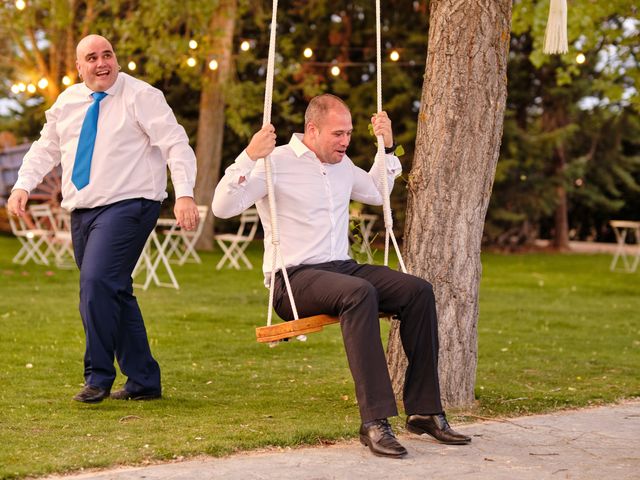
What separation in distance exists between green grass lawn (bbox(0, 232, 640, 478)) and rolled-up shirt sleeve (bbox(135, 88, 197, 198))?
119cm

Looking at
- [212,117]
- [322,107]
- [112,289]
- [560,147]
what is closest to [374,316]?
[322,107]

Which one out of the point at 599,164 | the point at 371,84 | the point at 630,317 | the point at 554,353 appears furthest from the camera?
the point at 599,164

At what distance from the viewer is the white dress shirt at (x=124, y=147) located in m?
5.76

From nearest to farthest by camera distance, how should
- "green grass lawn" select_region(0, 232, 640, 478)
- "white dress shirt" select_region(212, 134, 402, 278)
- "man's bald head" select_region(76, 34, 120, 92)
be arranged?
"green grass lawn" select_region(0, 232, 640, 478)
"white dress shirt" select_region(212, 134, 402, 278)
"man's bald head" select_region(76, 34, 120, 92)

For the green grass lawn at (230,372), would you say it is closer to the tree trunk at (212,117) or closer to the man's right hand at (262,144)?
the man's right hand at (262,144)

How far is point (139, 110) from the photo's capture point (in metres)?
5.81

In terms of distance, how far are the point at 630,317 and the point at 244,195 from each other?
6.99 metres

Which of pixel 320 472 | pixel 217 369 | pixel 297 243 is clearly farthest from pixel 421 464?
pixel 217 369

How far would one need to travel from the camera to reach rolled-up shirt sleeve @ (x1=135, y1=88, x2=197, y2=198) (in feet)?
18.8

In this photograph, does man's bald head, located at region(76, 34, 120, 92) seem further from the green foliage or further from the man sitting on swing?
the green foliage

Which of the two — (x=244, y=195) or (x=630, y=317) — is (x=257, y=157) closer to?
(x=244, y=195)

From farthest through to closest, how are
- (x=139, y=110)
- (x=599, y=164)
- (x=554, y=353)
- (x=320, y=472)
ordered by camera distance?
(x=599, y=164) < (x=554, y=353) < (x=139, y=110) < (x=320, y=472)

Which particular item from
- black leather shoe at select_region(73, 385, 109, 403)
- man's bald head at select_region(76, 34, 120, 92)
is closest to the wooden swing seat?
black leather shoe at select_region(73, 385, 109, 403)

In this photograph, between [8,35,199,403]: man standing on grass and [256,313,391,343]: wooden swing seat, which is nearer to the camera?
[256,313,391,343]: wooden swing seat
